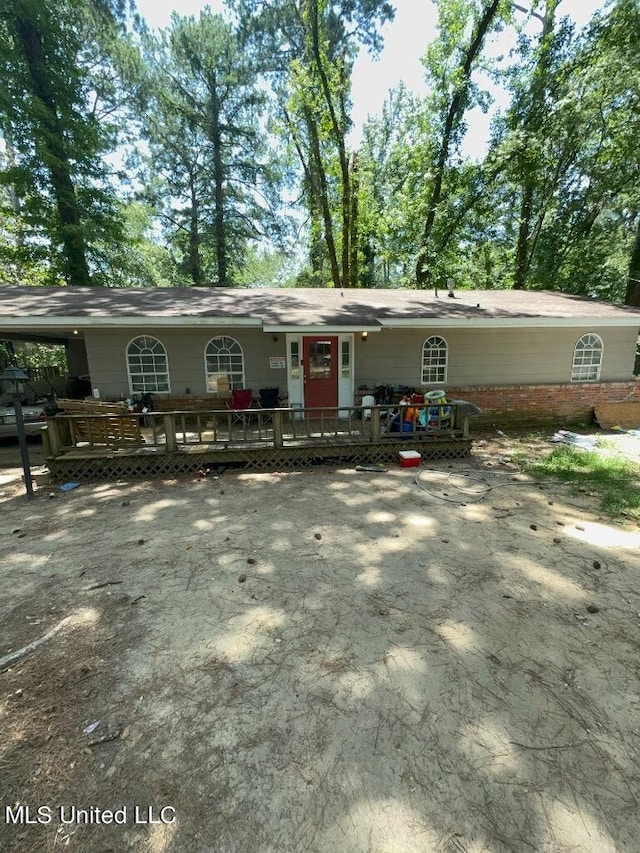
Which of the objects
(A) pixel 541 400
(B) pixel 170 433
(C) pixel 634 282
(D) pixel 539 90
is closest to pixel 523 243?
(C) pixel 634 282

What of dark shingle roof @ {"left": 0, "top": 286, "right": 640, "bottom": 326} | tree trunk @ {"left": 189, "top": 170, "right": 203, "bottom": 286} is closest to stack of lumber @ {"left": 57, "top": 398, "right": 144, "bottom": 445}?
dark shingle roof @ {"left": 0, "top": 286, "right": 640, "bottom": 326}

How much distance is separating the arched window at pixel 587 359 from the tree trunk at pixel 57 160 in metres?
18.0

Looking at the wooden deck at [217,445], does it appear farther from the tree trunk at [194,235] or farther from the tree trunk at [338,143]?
the tree trunk at [194,235]

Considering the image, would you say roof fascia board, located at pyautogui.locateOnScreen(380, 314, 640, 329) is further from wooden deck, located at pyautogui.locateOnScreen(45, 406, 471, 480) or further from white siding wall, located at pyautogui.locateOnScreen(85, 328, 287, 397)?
white siding wall, located at pyautogui.locateOnScreen(85, 328, 287, 397)

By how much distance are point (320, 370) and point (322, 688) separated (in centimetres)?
709

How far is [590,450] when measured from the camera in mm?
7695

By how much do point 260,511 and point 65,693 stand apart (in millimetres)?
2860

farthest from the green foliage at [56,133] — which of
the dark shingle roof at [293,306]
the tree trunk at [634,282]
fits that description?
the tree trunk at [634,282]

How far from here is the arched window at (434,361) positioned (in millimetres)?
9688

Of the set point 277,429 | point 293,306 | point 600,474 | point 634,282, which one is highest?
point 634,282

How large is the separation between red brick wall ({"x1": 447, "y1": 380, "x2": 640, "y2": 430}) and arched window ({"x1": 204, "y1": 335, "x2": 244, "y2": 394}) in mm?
5264

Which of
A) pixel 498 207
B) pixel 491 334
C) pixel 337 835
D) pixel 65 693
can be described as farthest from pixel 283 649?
pixel 498 207

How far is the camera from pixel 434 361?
9.78m

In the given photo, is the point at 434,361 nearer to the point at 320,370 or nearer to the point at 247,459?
the point at 320,370
